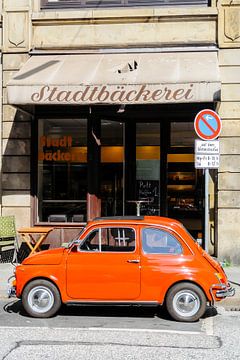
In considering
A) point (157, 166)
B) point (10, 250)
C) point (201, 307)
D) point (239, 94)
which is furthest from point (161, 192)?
point (201, 307)

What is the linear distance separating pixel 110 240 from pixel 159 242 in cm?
70

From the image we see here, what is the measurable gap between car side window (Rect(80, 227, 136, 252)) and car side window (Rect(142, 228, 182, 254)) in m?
0.18

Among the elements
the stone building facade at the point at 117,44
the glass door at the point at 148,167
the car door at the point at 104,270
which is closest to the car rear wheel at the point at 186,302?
the car door at the point at 104,270

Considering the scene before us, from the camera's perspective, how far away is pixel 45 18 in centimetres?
1240

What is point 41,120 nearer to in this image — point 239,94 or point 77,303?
point 239,94

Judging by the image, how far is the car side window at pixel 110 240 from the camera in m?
7.32

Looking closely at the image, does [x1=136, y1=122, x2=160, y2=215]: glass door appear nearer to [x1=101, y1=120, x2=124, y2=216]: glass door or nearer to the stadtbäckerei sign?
[x1=101, y1=120, x2=124, y2=216]: glass door

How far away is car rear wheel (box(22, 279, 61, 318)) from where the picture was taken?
7270mm

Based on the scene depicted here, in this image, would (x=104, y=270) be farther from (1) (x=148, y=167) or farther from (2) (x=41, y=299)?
(1) (x=148, y=167)

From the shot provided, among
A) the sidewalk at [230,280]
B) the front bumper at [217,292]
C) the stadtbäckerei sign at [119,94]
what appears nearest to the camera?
the front bumper at [217,292]

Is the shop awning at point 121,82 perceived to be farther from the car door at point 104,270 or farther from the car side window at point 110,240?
the car door at point 104,270

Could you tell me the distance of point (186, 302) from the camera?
23.4 ft

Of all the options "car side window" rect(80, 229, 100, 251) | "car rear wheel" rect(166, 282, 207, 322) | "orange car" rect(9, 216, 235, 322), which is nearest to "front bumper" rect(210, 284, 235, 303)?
"orange car" rect(9, 216, 235, 322)

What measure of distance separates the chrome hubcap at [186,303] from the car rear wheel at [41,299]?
1658mm
